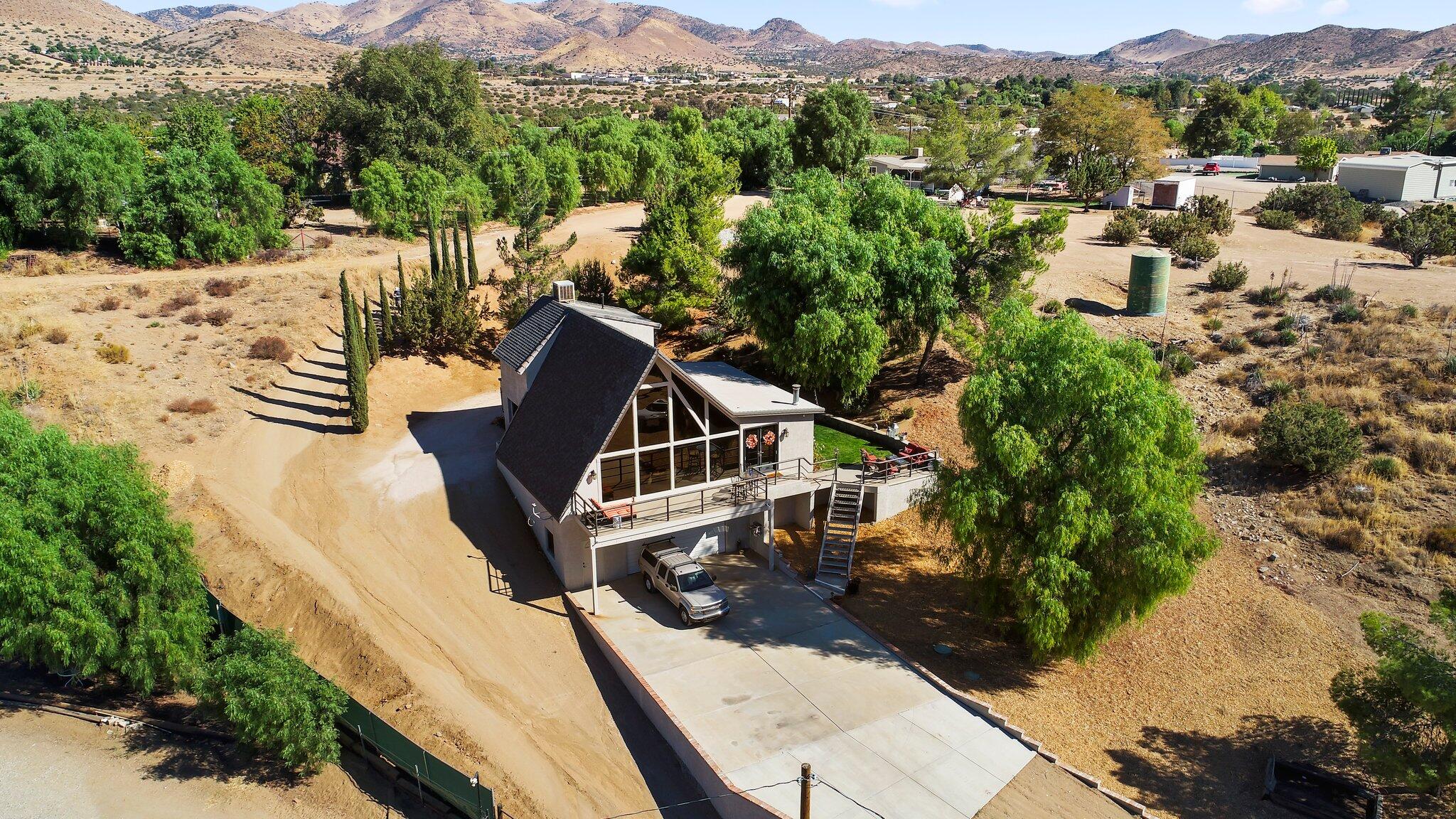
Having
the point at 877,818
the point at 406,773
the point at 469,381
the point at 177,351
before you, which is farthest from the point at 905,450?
the point at 177,351

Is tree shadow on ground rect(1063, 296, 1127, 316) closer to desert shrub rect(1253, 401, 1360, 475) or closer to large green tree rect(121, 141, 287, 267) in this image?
desert shrub rect(1253, 401, 1360, 475)

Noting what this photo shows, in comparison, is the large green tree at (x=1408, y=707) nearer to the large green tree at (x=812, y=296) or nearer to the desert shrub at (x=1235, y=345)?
the large green tree at (x=812, y=296)

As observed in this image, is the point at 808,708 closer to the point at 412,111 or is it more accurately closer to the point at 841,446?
the point at 841,446

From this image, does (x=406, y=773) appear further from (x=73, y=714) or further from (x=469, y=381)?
(x=469, y=381)

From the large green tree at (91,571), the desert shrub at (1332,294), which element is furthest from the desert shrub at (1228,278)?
the large green tree at (91,571)

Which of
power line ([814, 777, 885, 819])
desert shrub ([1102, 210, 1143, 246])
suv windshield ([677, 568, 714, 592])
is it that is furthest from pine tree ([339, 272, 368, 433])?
desert shrub ([1102, 210, 1143, 246])
